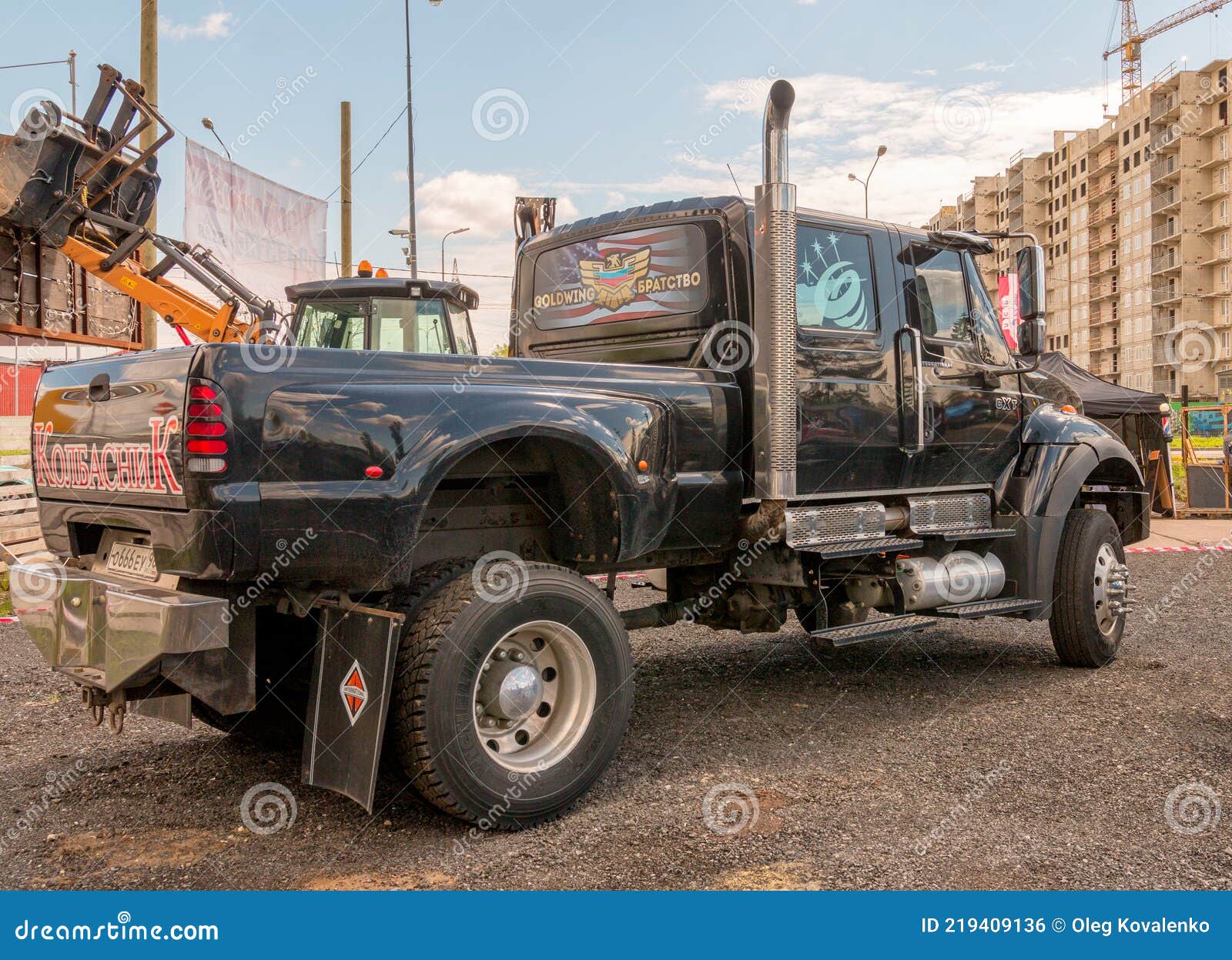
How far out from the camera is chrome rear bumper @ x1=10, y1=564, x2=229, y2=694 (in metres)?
3.43

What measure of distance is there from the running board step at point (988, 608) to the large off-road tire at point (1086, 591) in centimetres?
32

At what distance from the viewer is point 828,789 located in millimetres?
4375

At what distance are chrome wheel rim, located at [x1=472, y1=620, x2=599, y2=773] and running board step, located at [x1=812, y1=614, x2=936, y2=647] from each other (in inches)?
58.2

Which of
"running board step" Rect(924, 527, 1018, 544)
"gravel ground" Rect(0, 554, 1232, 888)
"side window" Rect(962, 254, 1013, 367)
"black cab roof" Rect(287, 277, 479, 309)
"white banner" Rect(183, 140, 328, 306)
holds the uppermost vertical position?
"white banner" Rect(183, 140, 328, 306)

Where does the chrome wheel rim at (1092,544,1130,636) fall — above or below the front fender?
below

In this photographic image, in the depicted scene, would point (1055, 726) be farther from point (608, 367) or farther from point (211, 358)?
point (211, 358)

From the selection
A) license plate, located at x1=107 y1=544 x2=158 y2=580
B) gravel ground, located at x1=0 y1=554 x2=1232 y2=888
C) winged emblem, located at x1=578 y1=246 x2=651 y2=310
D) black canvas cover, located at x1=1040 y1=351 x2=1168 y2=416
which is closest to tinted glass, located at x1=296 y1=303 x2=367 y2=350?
gravel ground, located at x1=0 y1=554 x2=1232 y2=888

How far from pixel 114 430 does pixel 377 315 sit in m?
5.88

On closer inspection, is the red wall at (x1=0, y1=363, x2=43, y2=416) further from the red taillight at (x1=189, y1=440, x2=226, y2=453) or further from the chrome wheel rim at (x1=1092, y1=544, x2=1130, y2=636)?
the chrome wheel rim at (x1=1092, y1=544, x2=1130, y2=636)

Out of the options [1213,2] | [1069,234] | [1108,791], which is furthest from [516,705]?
[1213,2]

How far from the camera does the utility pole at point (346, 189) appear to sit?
21.6 meters

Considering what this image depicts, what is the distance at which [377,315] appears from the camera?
377 inches

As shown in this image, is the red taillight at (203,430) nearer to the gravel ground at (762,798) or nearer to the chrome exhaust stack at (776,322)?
the gravel ground at (762,798)

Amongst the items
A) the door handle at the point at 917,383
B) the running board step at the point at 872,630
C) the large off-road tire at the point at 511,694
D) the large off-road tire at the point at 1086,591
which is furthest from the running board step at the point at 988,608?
the large off-road tire at the point at 511,694
